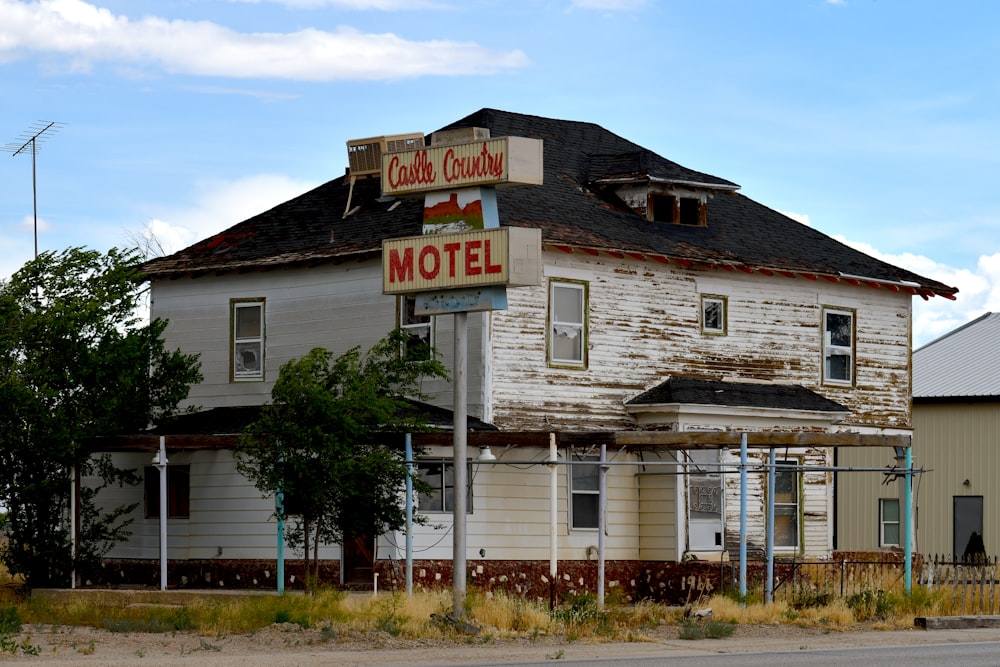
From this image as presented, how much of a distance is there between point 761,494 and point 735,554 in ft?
5.35

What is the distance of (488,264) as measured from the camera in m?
23.4

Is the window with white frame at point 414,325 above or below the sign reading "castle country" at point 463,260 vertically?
below

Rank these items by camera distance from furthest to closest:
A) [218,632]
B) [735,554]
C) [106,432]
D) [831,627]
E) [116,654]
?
[735,554], [106,432], [831,627], [218,632], [116,654]

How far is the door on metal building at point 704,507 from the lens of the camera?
101 feet

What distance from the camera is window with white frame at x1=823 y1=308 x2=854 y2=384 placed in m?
34.3

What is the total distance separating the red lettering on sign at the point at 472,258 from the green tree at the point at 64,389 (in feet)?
27.7

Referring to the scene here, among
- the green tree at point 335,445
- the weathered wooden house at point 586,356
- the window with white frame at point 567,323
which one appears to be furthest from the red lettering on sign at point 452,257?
the window with white frame at point 567,323

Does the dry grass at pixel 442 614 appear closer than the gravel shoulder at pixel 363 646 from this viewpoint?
No

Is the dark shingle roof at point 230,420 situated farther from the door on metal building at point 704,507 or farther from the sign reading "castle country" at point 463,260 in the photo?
the door on metal building at point 704,507

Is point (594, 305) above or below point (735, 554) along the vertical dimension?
above

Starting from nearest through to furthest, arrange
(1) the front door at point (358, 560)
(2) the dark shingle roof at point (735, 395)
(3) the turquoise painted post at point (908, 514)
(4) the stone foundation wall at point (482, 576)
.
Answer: (3) the turquoise painted post at point (908, 514), (4) the stone foundation wall at point (482, 576), (1) the front door at point (358, 560), (2) the dark shingle roof at point (735, 395)

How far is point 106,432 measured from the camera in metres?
29.2

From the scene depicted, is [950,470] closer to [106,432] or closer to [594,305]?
[594,305]

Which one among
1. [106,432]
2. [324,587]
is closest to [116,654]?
[324,587]
